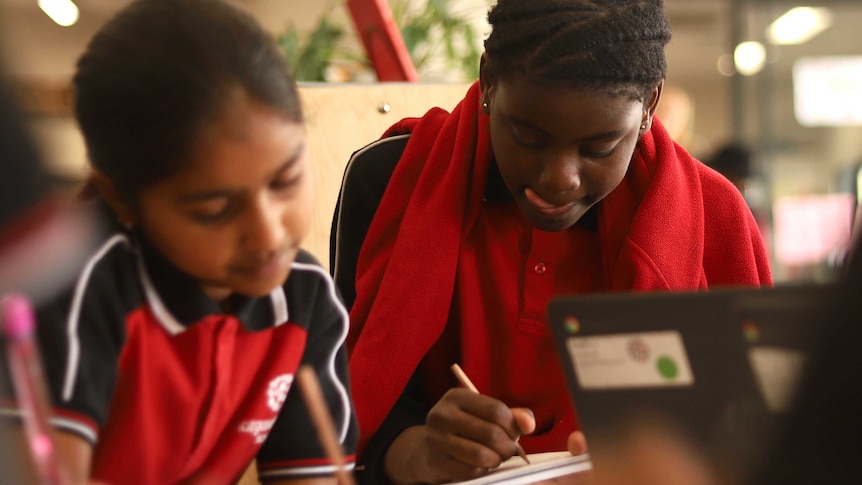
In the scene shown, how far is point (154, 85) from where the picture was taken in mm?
411

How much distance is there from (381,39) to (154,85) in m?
0.73

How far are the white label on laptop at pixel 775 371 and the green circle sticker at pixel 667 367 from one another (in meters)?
0.04

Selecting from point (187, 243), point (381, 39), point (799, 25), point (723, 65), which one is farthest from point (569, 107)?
point (723, 65)

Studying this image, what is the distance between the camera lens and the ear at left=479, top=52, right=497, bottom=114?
800 millimetres

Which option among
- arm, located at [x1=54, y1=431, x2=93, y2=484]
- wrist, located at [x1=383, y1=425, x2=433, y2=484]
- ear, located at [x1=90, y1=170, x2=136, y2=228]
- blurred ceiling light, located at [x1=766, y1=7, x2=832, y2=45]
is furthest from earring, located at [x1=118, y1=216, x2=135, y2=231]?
blurred ceiling light, located at [x1=766, y1=7, x2=832, y2=45]

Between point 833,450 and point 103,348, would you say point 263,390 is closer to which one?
point 103,348

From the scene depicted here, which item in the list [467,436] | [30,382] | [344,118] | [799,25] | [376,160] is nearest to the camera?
[30,382]

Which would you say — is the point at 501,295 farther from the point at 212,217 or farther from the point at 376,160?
the point at 212,217

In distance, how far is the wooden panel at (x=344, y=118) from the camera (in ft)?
3.09

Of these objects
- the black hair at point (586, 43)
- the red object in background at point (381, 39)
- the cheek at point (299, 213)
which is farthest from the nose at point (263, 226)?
the red object in background at point (381, 39)

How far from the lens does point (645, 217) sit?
804 millimetres

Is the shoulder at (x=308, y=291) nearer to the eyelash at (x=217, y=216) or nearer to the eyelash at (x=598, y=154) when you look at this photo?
the eyelash at (x=217, y=216)

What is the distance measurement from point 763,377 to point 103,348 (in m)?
0.32

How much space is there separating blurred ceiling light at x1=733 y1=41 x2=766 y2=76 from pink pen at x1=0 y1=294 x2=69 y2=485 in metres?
5.47
